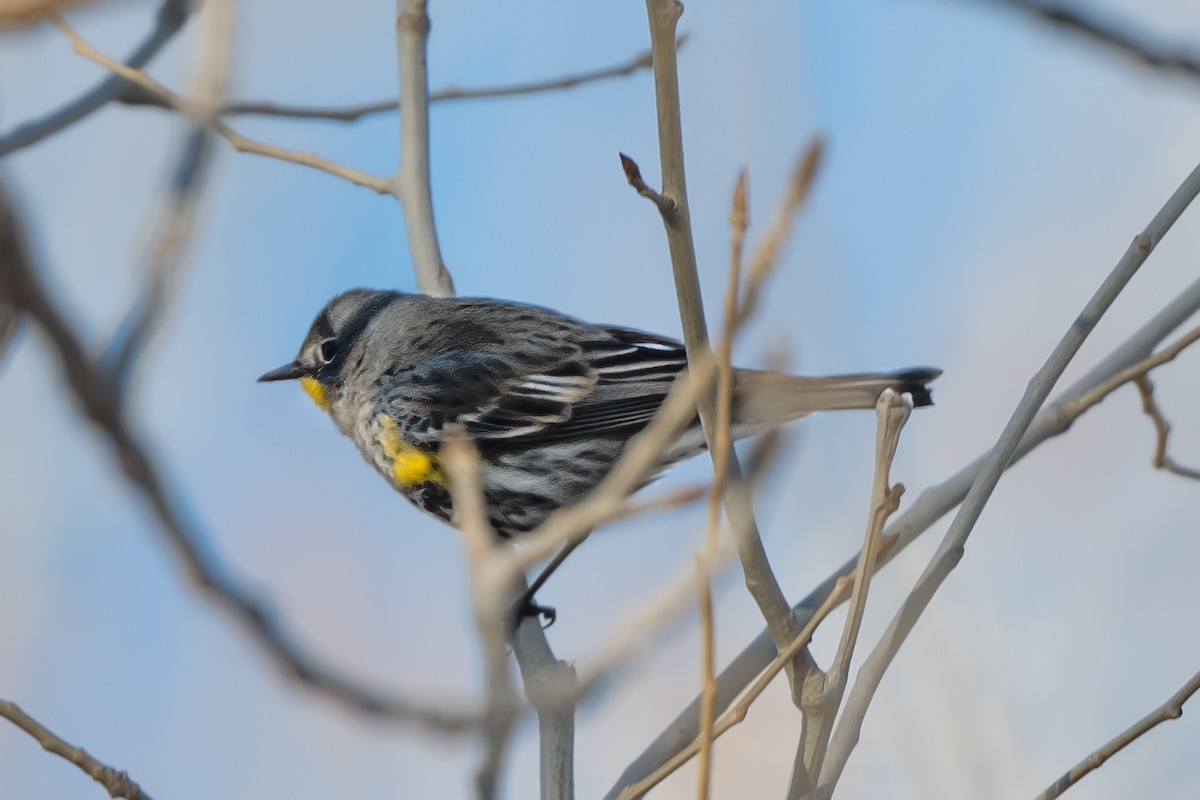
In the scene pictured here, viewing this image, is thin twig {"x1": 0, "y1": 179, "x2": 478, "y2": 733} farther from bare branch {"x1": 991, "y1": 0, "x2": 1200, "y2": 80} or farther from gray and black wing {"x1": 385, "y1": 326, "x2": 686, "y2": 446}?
gray and black wing {"x1": 385, "y1": 326, "x2": 686, "y2": 446}

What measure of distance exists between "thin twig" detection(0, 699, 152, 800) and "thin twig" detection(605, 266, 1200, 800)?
1.16 meters

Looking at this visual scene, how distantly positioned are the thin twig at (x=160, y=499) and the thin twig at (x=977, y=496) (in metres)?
1.15

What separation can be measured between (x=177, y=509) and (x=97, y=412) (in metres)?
0.15

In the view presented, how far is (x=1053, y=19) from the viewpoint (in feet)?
8.46

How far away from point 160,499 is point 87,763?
1.57m

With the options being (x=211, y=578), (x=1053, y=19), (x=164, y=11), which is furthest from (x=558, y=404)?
(x=211, y=578)

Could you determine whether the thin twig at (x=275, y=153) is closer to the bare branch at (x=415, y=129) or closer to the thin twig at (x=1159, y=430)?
the bare branch at (x=415, y=129)

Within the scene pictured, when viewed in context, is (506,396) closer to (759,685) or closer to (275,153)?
(275,153)

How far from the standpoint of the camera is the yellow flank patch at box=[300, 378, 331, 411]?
6254 millimetres

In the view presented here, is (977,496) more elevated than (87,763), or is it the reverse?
(977,496)

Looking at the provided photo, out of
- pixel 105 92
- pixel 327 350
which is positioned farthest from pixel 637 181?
pixel 327 350

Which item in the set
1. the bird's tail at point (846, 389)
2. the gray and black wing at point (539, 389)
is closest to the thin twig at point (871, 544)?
the bird's tail at point (846, 389)

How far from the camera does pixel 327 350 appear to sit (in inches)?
246

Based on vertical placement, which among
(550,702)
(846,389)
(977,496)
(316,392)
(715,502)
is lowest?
(550,702)
